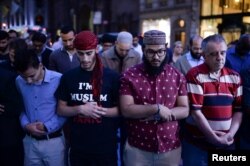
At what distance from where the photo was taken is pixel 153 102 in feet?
10.5

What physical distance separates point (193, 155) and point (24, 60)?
1.88m

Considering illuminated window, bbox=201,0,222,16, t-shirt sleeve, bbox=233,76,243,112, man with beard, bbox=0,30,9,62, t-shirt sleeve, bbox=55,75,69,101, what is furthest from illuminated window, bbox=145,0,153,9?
t-shirt sleeve, bbox=55,75,69,101

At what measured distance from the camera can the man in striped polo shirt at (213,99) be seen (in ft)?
10.9

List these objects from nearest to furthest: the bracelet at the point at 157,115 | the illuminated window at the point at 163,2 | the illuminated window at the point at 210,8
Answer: the bracelet at the point at 157,115, the illuminated window at the point at 210,8, the illuminated window at the point at 163,2

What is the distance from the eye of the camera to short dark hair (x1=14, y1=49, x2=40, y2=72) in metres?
3.38

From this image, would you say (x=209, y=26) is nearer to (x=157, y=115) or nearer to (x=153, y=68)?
(x=153, y=68)

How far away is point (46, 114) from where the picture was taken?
364cm

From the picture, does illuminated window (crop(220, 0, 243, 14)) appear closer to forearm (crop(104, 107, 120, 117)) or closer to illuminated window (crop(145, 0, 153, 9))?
illuminated window (crop(145, 0, 153, 9))

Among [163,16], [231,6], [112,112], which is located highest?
[231,6]

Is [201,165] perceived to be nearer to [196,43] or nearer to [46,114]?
[46,114]

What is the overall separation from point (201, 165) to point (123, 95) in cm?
103

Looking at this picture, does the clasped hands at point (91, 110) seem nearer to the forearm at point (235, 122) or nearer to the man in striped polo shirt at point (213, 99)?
the man in striped polo shirt at point (213, 99)

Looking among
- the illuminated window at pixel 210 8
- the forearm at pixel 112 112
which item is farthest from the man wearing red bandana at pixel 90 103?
→ the illuminated window at pixel 210 8

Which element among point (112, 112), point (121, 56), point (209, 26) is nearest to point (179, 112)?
point (112, 112)
